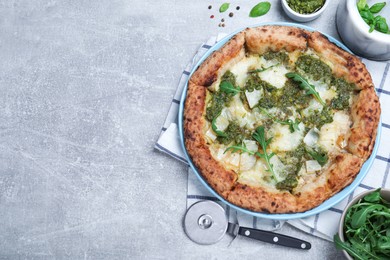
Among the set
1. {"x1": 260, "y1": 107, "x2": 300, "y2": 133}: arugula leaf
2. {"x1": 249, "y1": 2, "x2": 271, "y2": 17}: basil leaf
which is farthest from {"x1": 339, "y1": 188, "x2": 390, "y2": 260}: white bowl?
{"x1": 249, "y1": 2, "x2": 271, "y2": 17}: basil leaf

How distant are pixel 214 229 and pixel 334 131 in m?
0.97

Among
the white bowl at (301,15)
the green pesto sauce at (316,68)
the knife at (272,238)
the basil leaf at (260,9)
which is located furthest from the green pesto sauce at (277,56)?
the knife at (272,238)

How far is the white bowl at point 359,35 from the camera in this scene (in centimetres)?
335

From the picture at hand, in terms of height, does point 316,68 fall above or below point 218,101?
above

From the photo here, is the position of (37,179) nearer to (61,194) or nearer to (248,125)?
(61,194)

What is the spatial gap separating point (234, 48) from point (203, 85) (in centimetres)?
29

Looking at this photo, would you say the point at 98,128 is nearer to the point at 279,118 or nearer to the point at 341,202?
the point at 279,118

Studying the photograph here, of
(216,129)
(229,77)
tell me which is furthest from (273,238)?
(229,77)

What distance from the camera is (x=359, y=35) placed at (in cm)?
339

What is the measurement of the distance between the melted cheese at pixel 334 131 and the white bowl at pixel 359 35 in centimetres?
46

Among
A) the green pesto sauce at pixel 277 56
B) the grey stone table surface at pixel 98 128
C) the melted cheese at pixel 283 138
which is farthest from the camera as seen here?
the grey stone table surface at pixel 98 128

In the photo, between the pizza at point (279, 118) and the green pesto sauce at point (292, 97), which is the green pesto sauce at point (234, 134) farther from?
the green pesto sauce at point (292, 97)

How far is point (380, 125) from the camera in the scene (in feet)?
10.9

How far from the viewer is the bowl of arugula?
3109 millimetres
